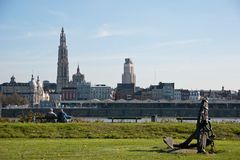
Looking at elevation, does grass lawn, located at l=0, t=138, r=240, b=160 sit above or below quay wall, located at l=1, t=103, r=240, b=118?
below

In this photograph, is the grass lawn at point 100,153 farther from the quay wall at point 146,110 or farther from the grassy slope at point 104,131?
the quay wall at point 146,110

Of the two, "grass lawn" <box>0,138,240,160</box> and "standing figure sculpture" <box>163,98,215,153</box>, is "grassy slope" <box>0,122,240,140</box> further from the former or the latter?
"standing figure sculpture" <box>163,98,215,153</box>

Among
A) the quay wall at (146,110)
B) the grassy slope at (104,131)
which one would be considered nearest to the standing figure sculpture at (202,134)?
the grassy slope at (104,131)

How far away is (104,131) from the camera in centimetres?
3002

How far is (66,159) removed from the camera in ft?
53.3

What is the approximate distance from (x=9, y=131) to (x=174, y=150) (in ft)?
42.9

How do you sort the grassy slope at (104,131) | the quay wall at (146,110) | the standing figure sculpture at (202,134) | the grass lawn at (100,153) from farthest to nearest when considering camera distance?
the quay wall at (146,110), the grassy slope at (104,131), the standing figure sculpture at (202,134), the grass lawn at (100,153)

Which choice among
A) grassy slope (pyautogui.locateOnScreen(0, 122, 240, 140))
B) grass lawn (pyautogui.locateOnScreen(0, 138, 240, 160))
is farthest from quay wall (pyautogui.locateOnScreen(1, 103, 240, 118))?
grass lawn (pyautogui.locateOnScreen(0, 138, 240, 160))

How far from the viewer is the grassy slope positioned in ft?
94.5

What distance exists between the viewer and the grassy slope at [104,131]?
28.8 metres

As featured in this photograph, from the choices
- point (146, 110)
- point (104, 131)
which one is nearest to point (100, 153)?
point (104, 131)

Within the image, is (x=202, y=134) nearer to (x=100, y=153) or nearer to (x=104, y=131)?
(x=100, y=153)

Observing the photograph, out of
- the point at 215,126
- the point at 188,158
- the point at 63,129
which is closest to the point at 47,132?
the point at 63,129

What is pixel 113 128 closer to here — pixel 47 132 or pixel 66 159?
pixel 47 132
